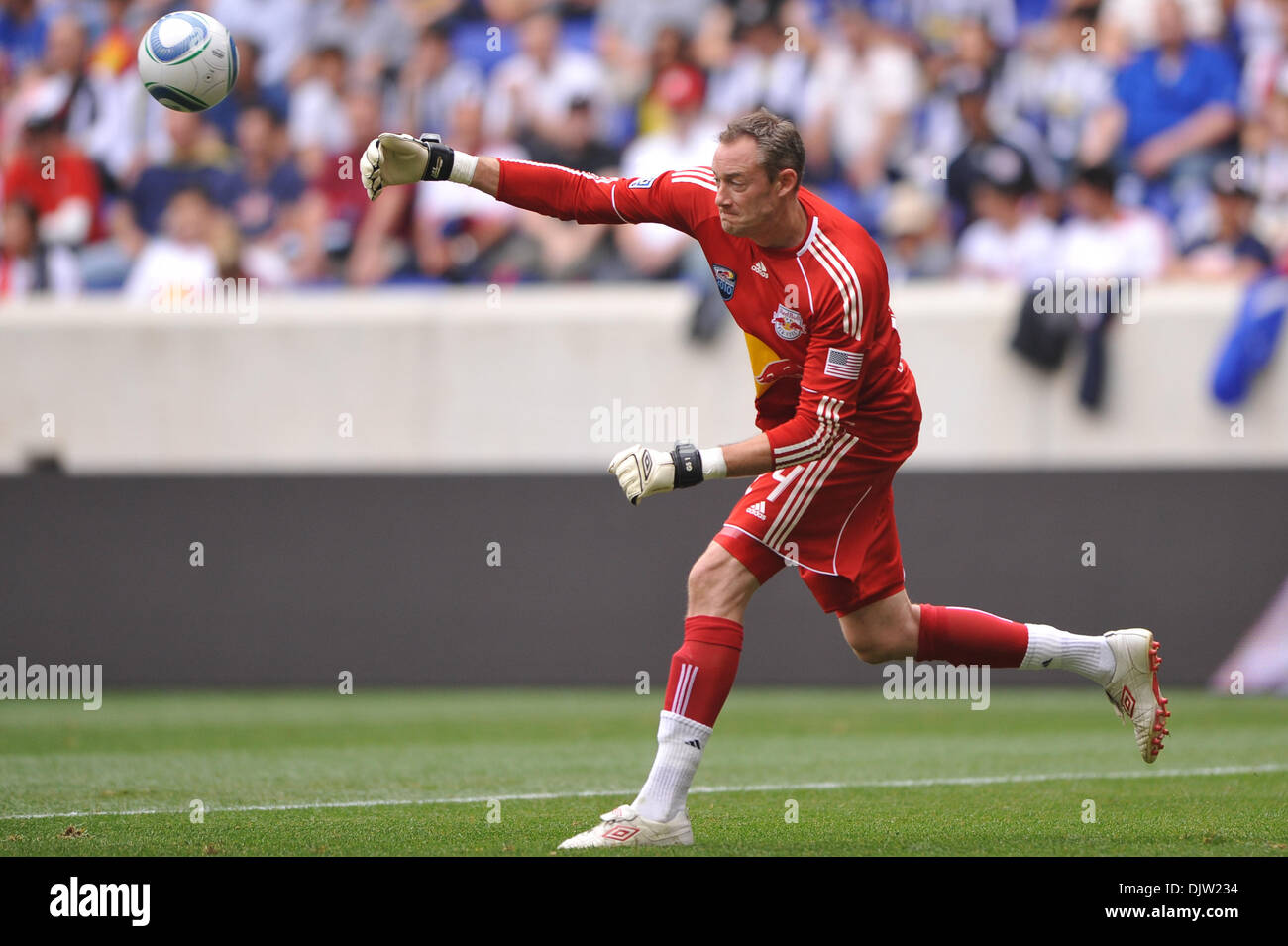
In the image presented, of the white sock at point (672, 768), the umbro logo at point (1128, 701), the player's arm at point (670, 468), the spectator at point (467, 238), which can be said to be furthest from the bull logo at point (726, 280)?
the spectator at point (467, 238)

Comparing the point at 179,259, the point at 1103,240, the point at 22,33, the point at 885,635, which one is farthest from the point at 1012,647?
the point at 22,33

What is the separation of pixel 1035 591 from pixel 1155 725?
214 inches

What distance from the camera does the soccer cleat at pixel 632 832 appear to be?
19.4ft

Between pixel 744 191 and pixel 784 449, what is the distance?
87cm

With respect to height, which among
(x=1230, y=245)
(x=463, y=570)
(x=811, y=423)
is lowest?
(x=463, y=570)

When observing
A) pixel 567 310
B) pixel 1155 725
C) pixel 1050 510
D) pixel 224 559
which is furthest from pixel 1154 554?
pixel 224 559

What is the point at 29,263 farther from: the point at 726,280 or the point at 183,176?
the point at 726,280

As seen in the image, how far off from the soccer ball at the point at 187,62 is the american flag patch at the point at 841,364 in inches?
114

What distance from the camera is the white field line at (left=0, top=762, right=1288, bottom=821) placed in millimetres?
6968

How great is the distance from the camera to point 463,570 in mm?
12703

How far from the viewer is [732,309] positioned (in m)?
6.54

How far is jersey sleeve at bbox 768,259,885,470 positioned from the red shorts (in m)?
0.20

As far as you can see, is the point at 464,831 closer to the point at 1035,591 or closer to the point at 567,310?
the point at 1035,591

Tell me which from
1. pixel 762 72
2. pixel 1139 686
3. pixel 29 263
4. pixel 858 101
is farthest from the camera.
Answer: pixel 762 72
